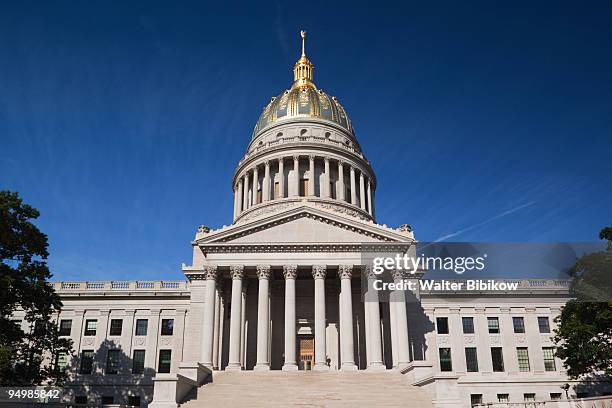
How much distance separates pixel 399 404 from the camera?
30984 millimetres

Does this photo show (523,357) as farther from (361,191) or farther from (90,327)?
(90,327)

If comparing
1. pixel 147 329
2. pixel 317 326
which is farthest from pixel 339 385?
pixel 147 329

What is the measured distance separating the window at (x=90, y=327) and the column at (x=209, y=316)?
1754cm

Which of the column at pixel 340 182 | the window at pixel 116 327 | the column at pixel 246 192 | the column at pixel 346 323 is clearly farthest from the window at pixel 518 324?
the window at pixel 116 327

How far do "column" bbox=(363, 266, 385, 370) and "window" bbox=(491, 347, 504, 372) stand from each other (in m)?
16.7

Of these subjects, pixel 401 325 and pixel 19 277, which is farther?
pixel 401 325

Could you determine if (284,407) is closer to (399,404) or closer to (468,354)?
(399,404)

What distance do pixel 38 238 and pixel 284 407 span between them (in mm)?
18005

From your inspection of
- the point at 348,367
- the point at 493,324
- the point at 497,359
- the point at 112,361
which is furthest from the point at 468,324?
the point at 112,361

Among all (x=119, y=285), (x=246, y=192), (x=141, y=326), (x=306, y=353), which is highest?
(x=246, y=192)

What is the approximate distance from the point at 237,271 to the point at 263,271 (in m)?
2.16

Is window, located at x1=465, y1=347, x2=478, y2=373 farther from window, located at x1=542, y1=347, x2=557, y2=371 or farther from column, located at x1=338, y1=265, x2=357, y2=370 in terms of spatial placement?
column, located at x1=338, y1=265, x2=357, y2=370

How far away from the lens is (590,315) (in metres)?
38.5

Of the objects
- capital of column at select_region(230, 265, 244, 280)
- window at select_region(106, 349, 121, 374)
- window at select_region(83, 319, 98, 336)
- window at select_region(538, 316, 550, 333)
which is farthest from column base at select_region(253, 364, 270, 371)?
window at select_region(538, 316, 550, 333)
